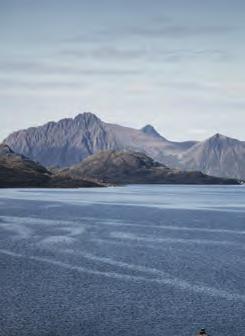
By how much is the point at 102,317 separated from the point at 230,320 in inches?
462

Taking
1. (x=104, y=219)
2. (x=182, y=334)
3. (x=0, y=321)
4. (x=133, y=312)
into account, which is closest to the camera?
(x=182, y=334)

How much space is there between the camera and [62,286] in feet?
207

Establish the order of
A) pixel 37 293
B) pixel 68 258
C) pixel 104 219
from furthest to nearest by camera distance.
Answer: pixel 104 219 → pixel 68 258 → pixel 37 293

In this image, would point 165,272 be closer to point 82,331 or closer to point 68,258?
point 68,258

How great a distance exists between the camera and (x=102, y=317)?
5022 cm

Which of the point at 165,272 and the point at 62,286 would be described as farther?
the point at 165,272

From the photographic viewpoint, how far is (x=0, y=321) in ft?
159

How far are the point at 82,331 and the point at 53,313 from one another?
6621 mm

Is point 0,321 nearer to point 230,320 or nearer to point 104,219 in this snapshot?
point 230,320

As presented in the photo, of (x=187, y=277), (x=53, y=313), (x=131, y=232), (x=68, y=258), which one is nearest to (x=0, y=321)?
(x=53, y=313)

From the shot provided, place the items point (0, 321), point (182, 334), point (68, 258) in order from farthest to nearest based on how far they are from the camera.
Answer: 1. point (68, 258)
2. point (0, 321)
3. point (182, 334)

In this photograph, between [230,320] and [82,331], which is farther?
[230,320]

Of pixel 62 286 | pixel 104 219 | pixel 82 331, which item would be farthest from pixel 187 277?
pixel 104 219

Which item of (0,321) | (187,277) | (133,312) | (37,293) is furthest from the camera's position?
(187,277)
